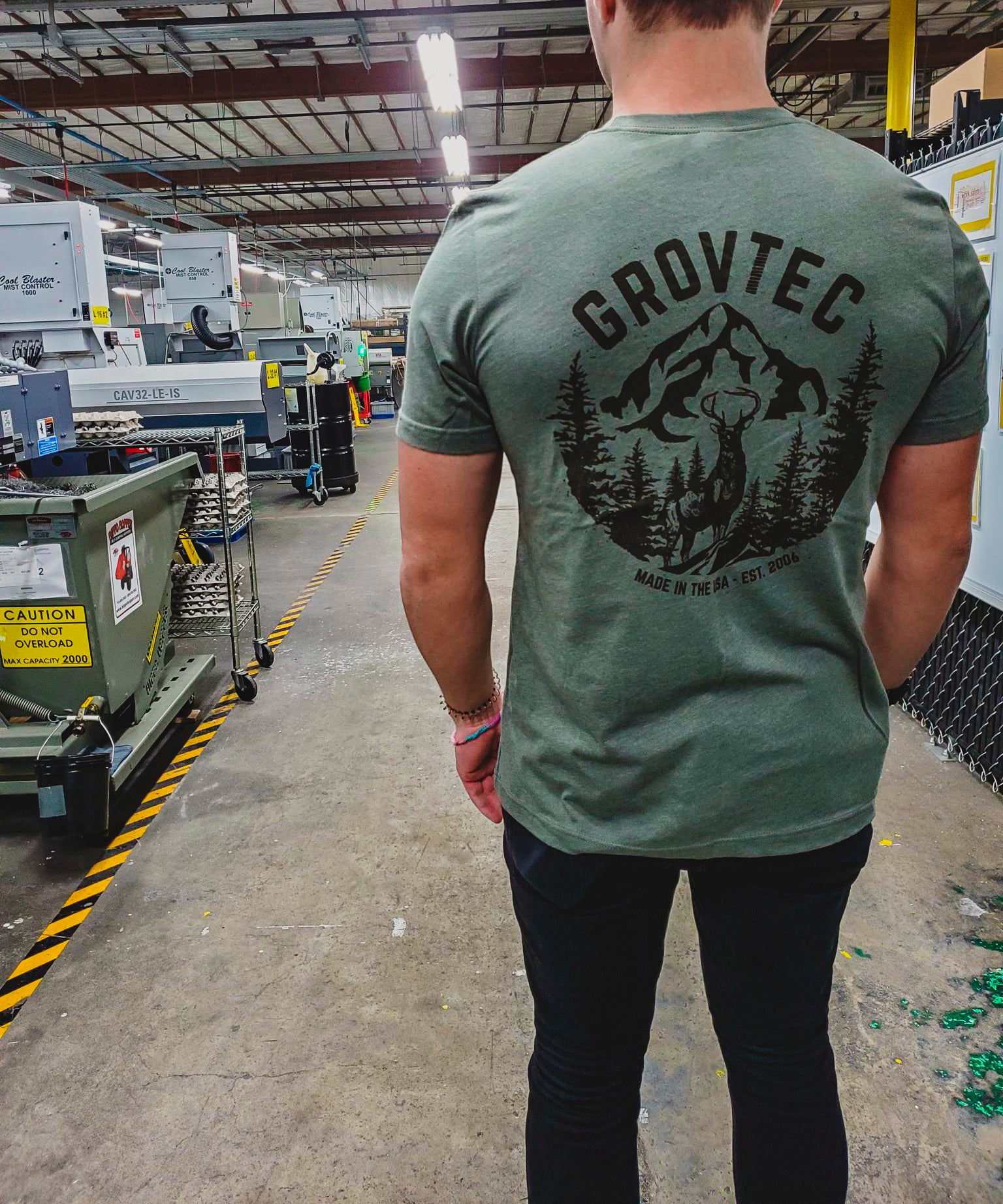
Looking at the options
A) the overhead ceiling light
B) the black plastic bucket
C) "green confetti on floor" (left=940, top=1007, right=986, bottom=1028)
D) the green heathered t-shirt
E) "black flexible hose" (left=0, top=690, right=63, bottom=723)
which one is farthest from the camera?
the overhead ceiling light

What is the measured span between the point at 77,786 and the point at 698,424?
2279 millimetres

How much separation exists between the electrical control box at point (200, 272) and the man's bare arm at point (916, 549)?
820 centimetres

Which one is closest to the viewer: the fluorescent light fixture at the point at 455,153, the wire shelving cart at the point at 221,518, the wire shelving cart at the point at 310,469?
the wire shelving cart at the point at 221,518

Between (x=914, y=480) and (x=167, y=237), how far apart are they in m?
8.41

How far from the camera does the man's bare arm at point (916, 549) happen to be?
0.91m

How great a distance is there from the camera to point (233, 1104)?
1.79m

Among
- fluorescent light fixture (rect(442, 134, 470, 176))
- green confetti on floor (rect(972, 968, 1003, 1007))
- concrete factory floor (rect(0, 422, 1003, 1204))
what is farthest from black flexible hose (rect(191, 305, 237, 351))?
green confetti on floor (rect(972, 968, 1003, 1007))

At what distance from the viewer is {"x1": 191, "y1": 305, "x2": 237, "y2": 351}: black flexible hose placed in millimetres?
7699

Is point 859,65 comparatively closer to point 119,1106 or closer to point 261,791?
point 261,791

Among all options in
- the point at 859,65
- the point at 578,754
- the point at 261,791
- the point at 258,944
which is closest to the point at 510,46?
the point at 859,65

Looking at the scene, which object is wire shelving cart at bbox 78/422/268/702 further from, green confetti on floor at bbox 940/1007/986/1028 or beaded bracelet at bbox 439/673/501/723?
green confetti on floor at bbox 940/1007/986/1028

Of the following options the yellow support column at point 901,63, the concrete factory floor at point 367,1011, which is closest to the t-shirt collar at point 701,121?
the concrete factory floor at point 367,1011

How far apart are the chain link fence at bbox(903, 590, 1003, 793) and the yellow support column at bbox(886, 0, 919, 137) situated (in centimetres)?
376

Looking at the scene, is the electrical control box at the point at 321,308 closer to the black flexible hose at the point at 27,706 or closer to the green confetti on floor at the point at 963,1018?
the black flexible hose at the point at 27,706
